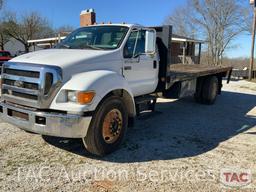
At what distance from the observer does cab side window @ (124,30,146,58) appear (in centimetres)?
498

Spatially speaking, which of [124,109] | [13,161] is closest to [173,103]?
[124,109]

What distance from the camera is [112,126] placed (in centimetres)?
445

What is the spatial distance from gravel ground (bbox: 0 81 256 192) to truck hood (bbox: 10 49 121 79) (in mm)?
1426

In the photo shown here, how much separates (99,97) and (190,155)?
1.89m

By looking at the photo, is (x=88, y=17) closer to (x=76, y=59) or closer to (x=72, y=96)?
(x=76, y=59)

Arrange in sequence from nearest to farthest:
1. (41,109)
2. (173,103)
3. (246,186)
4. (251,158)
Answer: (246,186), (41,109), (251,158), (173,103)

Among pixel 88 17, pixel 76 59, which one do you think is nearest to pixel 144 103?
pixel 76 59

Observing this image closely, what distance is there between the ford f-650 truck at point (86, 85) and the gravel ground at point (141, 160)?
0.46 m

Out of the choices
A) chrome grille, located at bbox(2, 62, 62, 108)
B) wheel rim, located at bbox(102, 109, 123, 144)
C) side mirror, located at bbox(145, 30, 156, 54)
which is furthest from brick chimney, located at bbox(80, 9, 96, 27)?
wheel rim, located at bbox(102, 109, 123, 144)

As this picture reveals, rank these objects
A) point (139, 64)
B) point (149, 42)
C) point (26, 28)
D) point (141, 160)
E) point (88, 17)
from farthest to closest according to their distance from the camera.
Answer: point (26, 28) < point (88, 17) < point (139, 64) < point (149, 42) < point (141, 160)

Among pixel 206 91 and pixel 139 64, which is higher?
pixel 139 64

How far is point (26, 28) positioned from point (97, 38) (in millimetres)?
37843

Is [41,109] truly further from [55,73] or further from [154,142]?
[154,142]

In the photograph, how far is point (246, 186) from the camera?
364 centimetres
